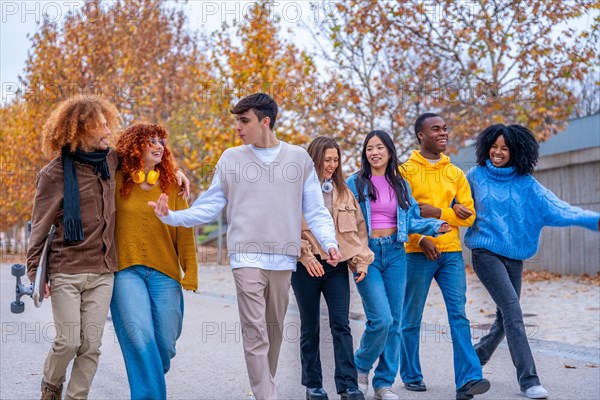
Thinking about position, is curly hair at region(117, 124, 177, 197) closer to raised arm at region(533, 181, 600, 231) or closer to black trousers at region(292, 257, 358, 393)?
black trousers at region(292, 257, 358, 393)

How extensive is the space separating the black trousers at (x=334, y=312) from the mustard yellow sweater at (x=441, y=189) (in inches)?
31.6

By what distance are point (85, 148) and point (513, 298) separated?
10.5 ft

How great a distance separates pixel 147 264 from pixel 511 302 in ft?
8.95

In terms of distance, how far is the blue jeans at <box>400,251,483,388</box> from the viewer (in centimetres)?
629

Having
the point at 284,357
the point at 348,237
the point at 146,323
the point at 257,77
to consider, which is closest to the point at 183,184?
the point at 146,323

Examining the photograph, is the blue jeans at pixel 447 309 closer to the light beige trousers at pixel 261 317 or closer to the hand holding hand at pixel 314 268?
the hand holding hand at pixel 314 268

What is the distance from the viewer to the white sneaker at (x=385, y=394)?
6242 mm

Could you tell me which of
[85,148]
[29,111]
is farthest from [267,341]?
[29,111]

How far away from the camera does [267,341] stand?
5242 mm

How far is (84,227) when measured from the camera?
5.09 meters

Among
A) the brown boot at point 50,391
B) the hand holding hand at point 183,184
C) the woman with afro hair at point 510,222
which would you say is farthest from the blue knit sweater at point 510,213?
the brown boot at point 50,391

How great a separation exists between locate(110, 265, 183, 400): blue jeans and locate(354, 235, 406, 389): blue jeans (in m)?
1.46

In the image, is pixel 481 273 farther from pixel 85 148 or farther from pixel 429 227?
pixel 85 148

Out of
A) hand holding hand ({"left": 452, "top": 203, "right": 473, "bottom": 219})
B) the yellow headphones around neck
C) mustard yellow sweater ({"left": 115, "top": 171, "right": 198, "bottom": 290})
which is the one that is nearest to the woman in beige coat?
hand holding hand ({"left": 452, "top": 203, "right": 473, "bottom": 219})
